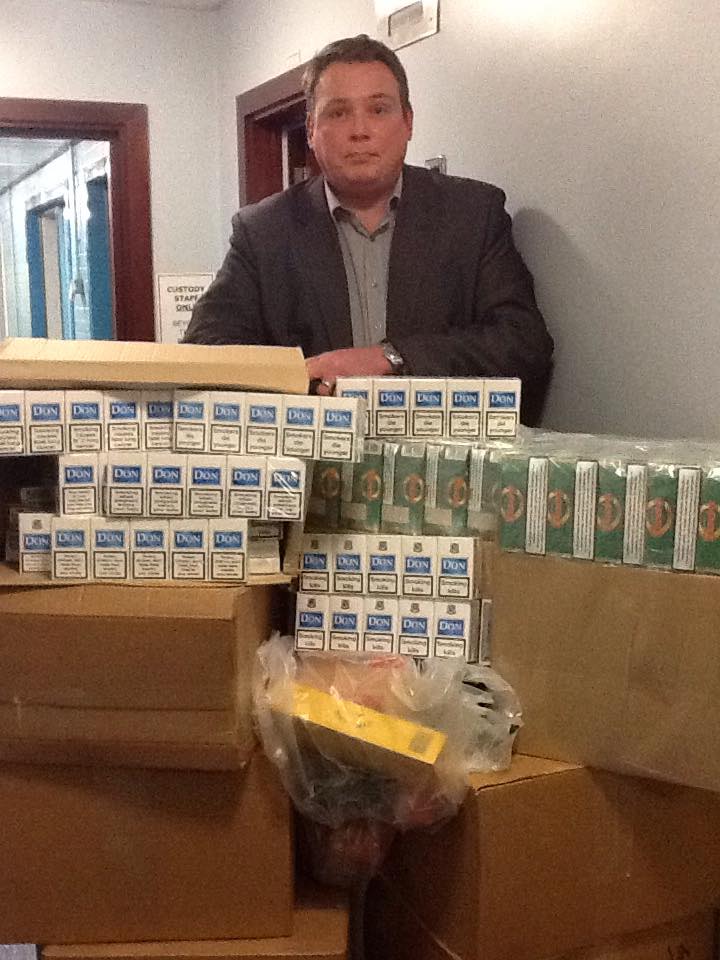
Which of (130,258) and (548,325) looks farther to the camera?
(130,258)

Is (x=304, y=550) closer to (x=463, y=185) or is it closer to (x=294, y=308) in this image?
(x=294, y=308)

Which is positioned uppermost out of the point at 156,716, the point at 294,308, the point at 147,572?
the point at 294,308

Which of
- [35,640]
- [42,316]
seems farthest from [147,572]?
[42,316]

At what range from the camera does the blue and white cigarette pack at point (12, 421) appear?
51.5 inches

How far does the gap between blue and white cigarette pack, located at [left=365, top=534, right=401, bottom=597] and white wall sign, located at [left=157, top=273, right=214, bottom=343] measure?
68.8 inches

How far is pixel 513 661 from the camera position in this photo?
4.58ft

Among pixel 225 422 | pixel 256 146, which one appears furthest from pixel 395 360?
pixel 256 146

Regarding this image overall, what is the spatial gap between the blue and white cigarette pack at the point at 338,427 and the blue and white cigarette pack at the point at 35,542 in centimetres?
38

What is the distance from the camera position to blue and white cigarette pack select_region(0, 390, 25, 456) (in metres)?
1.31

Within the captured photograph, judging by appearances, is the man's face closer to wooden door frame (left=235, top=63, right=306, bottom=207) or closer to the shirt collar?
the shirt collar

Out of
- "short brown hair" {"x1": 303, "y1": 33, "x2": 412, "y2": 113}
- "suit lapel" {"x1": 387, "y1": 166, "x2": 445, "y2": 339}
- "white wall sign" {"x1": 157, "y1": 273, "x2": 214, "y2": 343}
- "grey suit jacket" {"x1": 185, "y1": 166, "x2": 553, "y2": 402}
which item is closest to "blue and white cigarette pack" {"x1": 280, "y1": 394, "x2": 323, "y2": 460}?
"grey suit jacket" {"x1": 185, "y1": 166, "x2": 553, "y2": 402}

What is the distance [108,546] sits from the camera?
134 cm

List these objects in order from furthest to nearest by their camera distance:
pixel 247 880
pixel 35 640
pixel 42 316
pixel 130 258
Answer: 1. pixel 42 316
2. pixel 130 258
3. pixel 247 880
4. pixel 35 640

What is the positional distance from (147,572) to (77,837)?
0.38m
